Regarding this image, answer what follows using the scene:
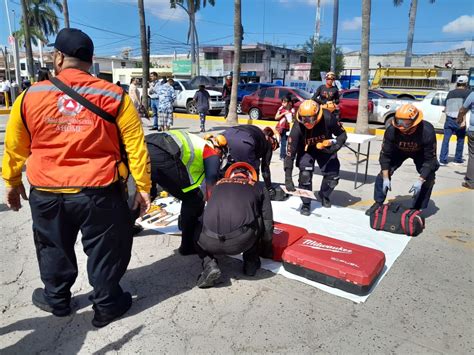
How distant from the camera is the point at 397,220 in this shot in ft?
14.5

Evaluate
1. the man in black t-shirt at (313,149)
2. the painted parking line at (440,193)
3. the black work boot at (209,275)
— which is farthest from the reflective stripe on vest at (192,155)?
the painted parking line at (440,193)

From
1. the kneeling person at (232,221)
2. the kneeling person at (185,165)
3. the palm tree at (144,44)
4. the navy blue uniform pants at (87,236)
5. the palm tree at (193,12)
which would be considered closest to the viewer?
the navy blue uniform pants at (87,236)

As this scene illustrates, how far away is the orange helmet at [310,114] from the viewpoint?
4781 millimetres

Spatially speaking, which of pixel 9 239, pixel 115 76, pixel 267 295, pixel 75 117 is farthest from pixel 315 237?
pixel 115 76

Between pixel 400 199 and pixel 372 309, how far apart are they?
3354 millimetres

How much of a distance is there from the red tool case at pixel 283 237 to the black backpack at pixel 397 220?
1.13 m

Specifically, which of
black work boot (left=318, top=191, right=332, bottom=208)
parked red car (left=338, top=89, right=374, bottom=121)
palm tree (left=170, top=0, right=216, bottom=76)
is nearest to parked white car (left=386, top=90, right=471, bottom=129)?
parked red car (left=338, top=89, right=374, bottom=121)

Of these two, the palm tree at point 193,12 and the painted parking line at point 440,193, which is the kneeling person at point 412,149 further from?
the palm tree at point 193,12

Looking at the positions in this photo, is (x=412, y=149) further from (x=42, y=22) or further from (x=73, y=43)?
(x=42, y=22)

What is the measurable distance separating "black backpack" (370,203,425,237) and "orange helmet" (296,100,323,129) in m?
1.32

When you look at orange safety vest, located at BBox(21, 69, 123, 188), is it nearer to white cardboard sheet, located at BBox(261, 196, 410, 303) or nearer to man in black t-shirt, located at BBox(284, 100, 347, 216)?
white cardboard sheet, located at BBox(261, 196, 410, 303)

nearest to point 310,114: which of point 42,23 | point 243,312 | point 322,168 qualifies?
point 322,168

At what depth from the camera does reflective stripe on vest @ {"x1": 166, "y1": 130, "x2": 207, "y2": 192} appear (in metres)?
3.26

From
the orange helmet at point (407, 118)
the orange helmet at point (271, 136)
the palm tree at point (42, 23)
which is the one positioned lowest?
the orange helmet at point (271, 136)
